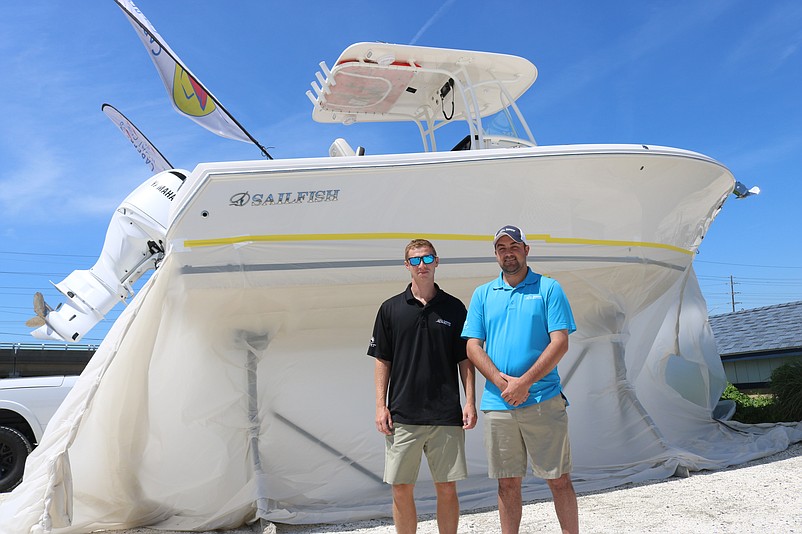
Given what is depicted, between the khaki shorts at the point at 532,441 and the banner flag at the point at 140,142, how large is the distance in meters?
5.07

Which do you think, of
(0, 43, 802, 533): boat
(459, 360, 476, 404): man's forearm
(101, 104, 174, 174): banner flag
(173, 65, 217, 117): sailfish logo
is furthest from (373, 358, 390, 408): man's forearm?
(101, 104, 174, 174): banner flag

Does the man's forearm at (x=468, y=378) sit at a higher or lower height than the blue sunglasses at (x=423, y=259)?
lower

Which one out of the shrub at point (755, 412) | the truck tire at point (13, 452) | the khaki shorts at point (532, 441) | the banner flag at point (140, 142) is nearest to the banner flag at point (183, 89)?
the banner flag at point (140, 142)

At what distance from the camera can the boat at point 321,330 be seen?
14.0ft

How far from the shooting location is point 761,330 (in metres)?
13.6

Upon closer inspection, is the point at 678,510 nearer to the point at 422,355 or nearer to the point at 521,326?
the point at 521,326

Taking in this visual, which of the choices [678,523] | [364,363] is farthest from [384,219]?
[678,523]

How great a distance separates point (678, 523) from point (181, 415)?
3.15 m

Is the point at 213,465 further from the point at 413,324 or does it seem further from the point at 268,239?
the point at 413,324

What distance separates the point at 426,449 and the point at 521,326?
0.71m

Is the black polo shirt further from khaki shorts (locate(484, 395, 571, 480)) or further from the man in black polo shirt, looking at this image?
khaki shorts (locate(484, 395, 571, 480))

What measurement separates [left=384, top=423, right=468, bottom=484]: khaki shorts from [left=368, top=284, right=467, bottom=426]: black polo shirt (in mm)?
46

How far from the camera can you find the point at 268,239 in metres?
4.39

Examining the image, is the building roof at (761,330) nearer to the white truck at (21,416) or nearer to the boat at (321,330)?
the boat at (321,330)
